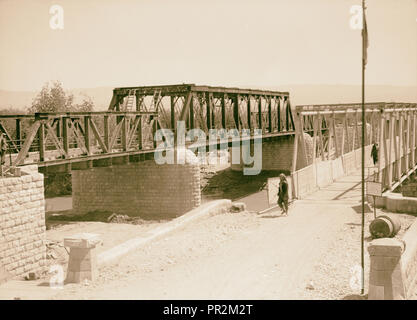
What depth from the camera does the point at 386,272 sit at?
30.7 feet

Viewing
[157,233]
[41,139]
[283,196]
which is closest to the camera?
[157,233]

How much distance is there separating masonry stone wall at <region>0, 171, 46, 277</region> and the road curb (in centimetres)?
335

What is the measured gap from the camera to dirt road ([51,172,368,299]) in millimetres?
10125

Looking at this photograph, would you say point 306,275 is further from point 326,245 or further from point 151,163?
point 151,163

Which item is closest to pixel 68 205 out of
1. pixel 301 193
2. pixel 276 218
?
pixel 301 193

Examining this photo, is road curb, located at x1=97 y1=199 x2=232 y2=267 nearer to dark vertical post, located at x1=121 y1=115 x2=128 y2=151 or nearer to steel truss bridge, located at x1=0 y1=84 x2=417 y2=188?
steel truss bridge, located at x1=0 y1=84 x2=417 y2=188

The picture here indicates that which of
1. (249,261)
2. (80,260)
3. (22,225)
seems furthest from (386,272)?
(22,225)

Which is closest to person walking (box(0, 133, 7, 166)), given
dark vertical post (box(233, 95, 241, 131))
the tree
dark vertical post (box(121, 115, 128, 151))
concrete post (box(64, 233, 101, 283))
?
concrete post (box(64, 233, 101, 283))

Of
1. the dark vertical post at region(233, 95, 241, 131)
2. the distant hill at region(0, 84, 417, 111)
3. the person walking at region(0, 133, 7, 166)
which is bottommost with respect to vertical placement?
the person walking at region(0, 133, 7, 166)

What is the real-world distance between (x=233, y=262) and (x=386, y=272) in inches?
144

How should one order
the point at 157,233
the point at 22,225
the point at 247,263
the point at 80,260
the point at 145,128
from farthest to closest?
1. the point at 145,128
2. the point at 22,225
3. the point at 157,233
4. the point at 247,263
5. the point at 80,260

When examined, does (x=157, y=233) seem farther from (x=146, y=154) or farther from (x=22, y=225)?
(x=146, y=154)

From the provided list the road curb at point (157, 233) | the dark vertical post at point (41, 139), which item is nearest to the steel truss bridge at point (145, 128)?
the dark vertical post at point (41, 139)

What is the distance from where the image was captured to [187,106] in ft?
99.5
